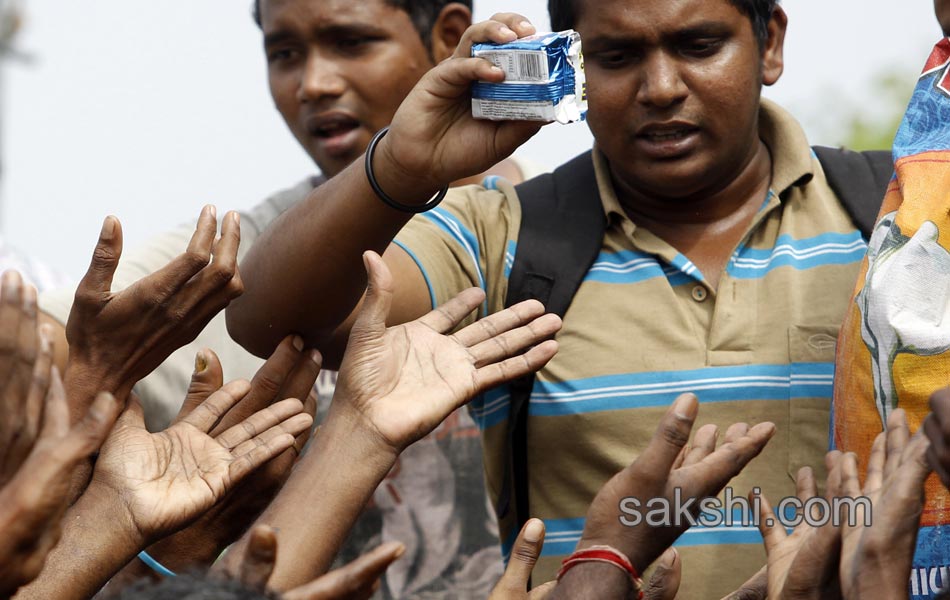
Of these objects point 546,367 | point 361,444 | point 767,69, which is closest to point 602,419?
point 546,367

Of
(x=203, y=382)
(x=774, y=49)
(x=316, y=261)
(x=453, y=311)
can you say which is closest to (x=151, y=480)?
(x=203, y=382)

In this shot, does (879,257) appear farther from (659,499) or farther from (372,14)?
(372,14)

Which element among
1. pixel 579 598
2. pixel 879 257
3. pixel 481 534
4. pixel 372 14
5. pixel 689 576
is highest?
pixel 372 14

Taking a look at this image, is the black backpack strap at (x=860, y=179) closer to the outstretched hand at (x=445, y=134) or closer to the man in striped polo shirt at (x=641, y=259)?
the man in striped polo shirt at (x=641, y=259)

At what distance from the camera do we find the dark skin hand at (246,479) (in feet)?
8.59

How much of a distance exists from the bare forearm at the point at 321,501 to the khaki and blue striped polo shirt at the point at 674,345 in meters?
0.46

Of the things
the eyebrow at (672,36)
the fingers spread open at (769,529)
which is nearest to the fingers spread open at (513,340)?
the fingers spread open at (769,529)

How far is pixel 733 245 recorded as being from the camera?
9.75ft

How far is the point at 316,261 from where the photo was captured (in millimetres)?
2717

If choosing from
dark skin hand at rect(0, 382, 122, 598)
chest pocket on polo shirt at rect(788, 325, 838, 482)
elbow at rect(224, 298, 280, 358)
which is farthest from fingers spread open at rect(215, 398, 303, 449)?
chest pocket on polo shirt at rect(788, 325, 838, 482)

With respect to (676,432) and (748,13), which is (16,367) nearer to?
(676,432)

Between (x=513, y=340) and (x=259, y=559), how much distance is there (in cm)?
85

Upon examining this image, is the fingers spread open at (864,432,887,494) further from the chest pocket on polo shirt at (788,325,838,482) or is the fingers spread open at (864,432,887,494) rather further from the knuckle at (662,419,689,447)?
the chest pocket on polo shirt at (788,325,838,482)

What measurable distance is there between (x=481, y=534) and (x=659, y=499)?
1458 millimetres
